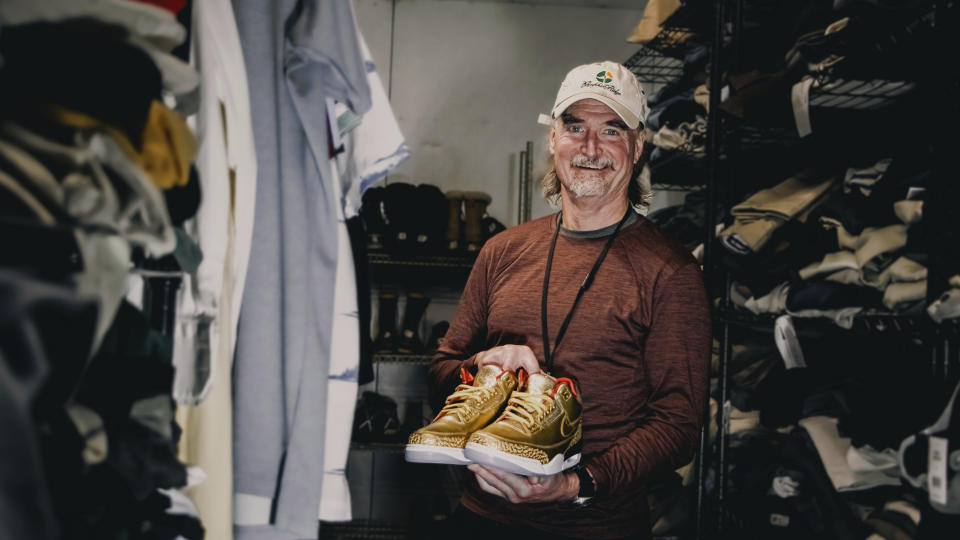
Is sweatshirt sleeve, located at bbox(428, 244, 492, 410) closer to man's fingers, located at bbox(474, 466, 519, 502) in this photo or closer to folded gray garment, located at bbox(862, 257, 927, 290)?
man's fingers, located at bbox(474, 466, 519, 502)

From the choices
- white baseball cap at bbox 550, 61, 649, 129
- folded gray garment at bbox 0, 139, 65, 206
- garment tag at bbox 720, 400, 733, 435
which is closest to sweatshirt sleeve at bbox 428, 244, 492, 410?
white baseball cap at bbox 550, 61, 649, 129

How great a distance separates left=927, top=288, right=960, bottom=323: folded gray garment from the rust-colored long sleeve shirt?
1.29ft

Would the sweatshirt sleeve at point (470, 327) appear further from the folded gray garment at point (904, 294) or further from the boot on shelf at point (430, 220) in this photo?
the boot on shelf at point (430, 220)

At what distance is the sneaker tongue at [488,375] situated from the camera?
1262mm

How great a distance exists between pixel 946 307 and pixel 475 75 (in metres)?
2.67

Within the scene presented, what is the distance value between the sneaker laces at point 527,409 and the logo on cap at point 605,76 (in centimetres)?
73

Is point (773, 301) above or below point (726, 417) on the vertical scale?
above

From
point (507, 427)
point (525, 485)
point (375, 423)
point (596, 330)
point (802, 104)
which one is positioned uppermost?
point (802, 104)

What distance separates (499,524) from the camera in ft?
4.37

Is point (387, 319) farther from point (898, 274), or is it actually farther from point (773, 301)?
point (898, 274)

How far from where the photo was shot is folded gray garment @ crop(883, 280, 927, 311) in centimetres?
137

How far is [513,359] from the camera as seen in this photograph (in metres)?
1.32

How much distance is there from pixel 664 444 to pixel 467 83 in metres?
2.59

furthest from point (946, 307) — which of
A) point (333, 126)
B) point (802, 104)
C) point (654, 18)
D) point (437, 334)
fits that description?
point (437, 334)
